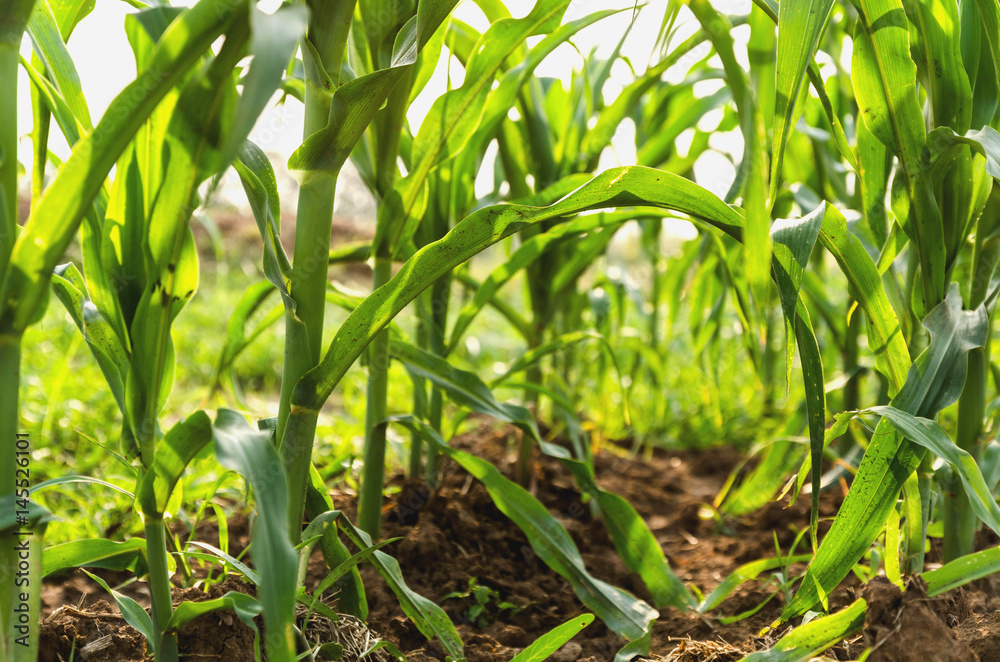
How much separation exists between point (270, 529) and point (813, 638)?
46 cm

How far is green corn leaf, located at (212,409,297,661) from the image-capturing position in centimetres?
40

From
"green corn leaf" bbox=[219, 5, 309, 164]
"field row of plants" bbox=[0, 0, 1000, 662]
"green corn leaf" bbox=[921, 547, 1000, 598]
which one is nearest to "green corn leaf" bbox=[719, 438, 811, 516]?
"field row of plants" bbox=[0, 0, 1000, 662]

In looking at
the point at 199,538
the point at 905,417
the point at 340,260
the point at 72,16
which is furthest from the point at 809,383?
the point at 199,538

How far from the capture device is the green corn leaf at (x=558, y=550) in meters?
0.76

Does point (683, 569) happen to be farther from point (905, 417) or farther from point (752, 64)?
point (752, 64)

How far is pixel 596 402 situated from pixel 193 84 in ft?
4.96

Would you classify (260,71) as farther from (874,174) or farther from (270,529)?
(874,174)

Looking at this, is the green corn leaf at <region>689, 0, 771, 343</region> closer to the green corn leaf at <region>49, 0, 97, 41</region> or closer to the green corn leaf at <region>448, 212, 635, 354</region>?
the green corn leaf at <region>448, 212, 635, 354</region>

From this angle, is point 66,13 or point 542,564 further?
point 542,564

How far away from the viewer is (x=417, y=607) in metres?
0.67

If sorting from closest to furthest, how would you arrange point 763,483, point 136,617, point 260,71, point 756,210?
point 260,71, point 756,210, point 136,617, point 763,483

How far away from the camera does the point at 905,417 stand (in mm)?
583

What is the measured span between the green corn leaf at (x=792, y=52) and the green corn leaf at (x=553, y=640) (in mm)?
392

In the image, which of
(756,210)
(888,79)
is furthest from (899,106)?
(756,210)
